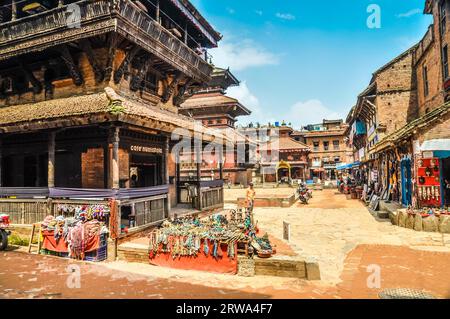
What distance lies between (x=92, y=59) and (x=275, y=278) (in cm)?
1014

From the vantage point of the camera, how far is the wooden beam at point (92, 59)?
10938 millimetres

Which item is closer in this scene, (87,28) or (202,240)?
(202,240)

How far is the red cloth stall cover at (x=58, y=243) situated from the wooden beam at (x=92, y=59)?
19.8 feet

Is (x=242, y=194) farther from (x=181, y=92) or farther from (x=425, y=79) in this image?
(x=425, y=79)

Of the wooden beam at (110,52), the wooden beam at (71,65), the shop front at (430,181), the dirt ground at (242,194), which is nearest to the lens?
the wooden beam at (110,52)

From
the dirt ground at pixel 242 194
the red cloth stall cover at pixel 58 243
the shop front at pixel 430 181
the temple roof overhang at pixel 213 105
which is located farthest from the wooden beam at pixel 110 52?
the temple roof overhang at pixel 213 105

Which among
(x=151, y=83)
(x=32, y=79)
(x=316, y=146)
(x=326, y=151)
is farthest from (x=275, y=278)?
(x=316, y=146)

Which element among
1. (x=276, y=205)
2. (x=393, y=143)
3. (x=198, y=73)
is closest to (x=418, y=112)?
(x=393, y=143)

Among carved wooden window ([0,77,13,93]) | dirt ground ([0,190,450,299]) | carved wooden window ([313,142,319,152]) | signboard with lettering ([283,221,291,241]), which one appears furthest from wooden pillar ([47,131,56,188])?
carved wooden window ([313,142,319,152])

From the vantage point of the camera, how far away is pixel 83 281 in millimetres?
6859

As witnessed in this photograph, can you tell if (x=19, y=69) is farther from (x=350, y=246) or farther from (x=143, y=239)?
(x=350, y=246)

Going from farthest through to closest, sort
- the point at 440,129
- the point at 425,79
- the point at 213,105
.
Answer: the point at 213,105 < the point at 425,79 < the point at 440,129

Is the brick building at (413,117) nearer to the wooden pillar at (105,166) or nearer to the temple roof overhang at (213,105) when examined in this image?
the wooden pillar at (105,166)

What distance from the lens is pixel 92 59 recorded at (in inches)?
444
